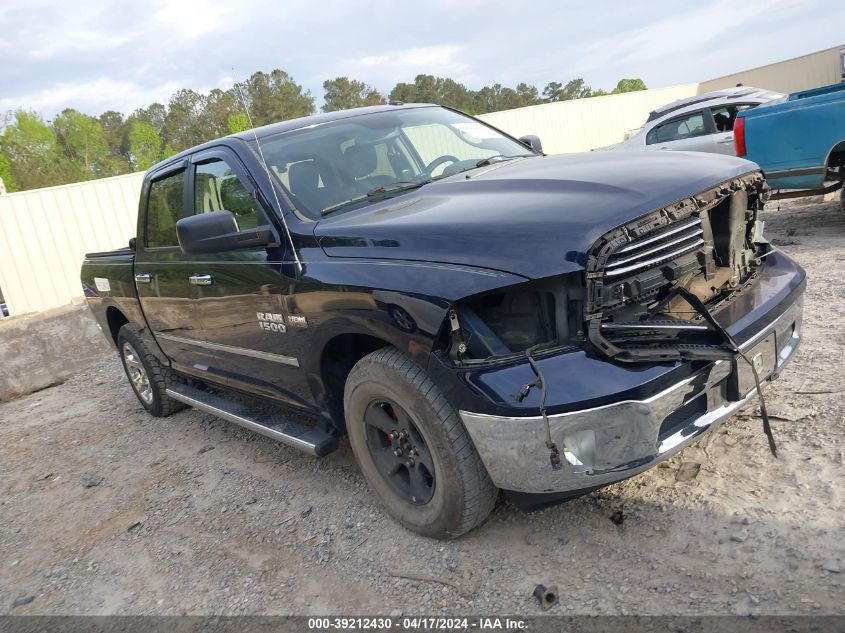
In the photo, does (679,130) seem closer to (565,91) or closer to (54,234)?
(54,234)

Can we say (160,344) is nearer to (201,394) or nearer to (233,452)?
(201,394)

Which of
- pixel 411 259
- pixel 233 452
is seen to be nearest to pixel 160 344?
pixel 233 452

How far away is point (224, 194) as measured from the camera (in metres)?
3.71

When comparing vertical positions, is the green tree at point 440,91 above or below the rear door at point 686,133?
above

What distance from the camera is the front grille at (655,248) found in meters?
2.29

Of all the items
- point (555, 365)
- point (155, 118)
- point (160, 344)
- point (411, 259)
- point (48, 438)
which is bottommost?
point (48, 438)

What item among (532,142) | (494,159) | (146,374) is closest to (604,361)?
(494,159)

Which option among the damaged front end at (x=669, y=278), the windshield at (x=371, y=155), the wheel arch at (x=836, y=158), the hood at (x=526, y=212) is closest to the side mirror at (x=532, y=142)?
→ the windshield at (x=371, y=155)

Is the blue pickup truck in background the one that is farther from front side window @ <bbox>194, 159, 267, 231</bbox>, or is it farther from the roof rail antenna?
front side window @ <bbox>194, 159, 267, 231</bbox>

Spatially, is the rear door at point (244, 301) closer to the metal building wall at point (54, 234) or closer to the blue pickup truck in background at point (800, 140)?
the blue pickup truck in background at point (800, 140)

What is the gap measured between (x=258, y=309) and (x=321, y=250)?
64 centimetres

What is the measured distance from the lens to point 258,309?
3.38 meters

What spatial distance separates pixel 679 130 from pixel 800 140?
166 inches

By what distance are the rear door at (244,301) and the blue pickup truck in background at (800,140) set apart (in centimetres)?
560
